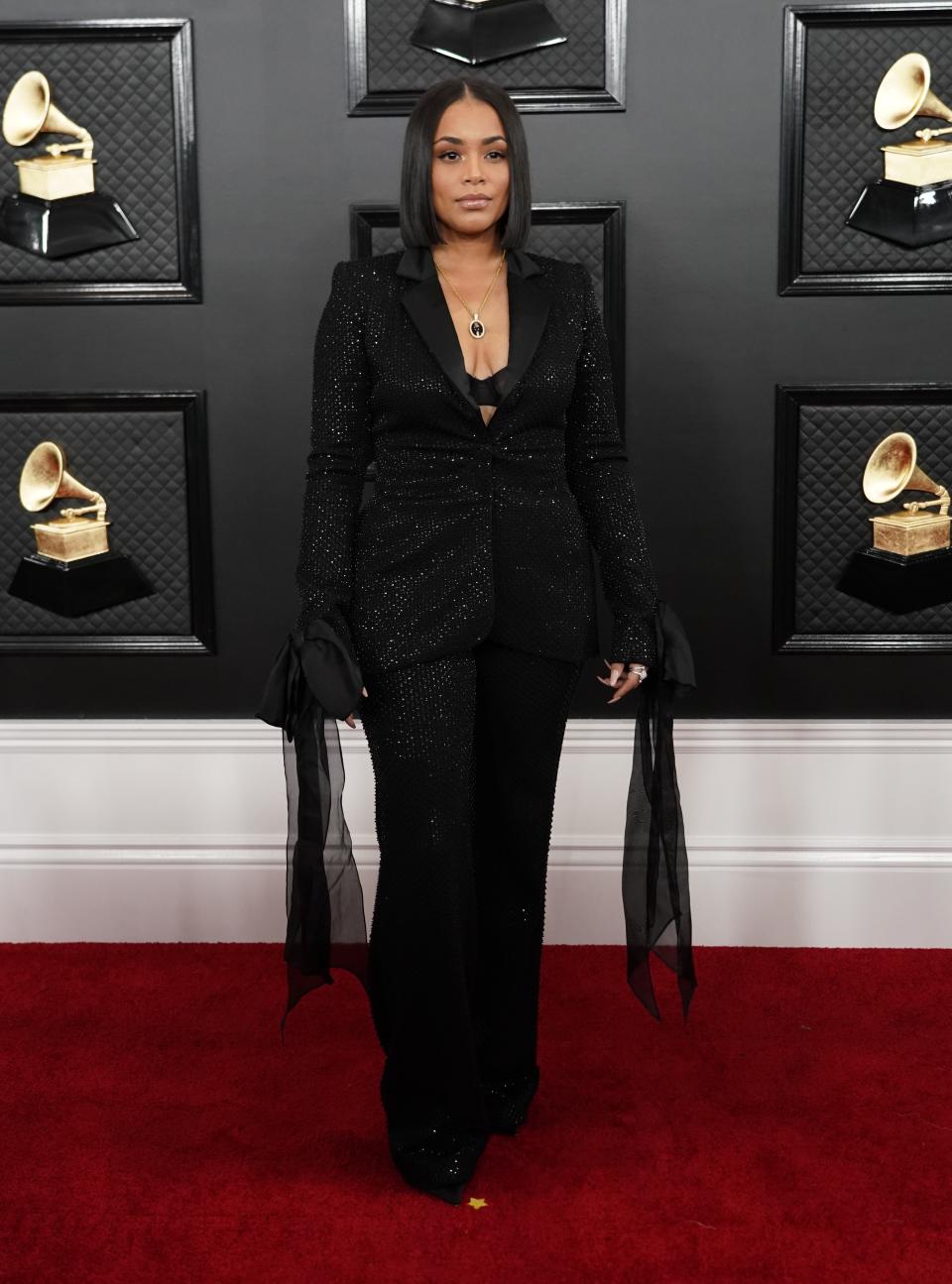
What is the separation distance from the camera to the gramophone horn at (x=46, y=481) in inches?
→ 133

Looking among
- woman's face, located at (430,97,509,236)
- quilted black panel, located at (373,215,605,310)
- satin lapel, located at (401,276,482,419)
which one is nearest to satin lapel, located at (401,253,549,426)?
satin lapel, located at (401,276,482,419)

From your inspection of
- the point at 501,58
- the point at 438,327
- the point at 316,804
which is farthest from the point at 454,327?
the point at 501,58

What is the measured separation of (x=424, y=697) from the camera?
2418 millimetres

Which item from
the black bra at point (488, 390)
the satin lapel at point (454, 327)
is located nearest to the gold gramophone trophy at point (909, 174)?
the satin lapel at point (454, 327)

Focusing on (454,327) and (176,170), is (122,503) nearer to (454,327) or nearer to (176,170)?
(176,170)

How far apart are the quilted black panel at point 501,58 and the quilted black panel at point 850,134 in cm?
46

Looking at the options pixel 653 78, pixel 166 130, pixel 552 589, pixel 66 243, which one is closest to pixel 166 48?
pixel 166 130

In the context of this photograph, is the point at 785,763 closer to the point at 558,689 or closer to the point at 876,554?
Answer: the point at 876,554

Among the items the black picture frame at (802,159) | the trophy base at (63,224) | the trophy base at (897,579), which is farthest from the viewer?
the trophy base at (897,579)

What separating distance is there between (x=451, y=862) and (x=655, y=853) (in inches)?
17.3

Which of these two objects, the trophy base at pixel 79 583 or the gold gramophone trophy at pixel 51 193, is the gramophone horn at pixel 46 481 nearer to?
the trophy base at pixel 79 583

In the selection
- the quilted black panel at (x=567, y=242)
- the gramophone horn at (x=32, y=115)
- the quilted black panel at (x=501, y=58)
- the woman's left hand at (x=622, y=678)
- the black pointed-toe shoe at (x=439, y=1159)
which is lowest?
the black pointed-toe shoe at (x=439, y=1159)

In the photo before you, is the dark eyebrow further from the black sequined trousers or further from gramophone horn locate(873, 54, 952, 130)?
gramophone horn locate(873, 54, 952, 130)

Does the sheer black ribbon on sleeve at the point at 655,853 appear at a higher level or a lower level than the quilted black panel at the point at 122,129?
lower
